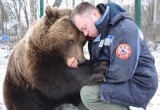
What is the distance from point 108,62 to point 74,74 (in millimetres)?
392

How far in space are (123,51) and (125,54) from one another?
0.03 metres

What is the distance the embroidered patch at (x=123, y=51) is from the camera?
9.00 feet

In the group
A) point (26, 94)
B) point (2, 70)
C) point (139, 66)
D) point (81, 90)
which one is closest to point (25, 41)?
point (26, 94)

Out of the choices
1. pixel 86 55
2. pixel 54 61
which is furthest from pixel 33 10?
pixel 54 61

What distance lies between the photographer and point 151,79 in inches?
116

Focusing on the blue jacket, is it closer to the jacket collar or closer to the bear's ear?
the jacket collar

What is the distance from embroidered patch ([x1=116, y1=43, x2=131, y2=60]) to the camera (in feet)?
9.00

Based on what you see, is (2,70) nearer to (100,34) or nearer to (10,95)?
(10,95)

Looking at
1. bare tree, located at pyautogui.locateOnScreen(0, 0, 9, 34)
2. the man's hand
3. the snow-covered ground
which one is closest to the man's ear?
the man's hand

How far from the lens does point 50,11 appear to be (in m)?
3.41

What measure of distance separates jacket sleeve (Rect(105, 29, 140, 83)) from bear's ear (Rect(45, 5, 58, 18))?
35.3 inches

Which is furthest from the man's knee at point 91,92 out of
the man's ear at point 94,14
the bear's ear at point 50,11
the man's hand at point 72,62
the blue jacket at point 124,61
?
the bear's ear at point 50,11

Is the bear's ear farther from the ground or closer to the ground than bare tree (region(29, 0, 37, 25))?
farther from the ground

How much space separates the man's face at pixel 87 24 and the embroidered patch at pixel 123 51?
1.28ft
